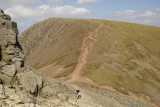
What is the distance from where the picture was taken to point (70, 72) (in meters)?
65.3

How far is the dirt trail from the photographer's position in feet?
201

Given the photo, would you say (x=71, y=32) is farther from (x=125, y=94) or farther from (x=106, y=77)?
(x=125, y=94)

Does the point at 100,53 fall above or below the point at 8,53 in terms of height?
below

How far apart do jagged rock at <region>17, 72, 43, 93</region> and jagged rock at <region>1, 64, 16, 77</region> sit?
137 centimetres

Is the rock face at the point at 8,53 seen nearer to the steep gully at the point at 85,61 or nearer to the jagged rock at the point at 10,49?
the jagged rock at the point at 10,49

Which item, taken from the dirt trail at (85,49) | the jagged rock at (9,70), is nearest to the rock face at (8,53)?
the jagged rock at (9,70)

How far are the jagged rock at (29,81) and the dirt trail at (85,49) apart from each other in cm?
2806

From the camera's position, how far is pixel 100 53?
8112 centimetres

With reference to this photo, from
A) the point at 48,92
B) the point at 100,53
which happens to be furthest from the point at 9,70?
the point at 100,53

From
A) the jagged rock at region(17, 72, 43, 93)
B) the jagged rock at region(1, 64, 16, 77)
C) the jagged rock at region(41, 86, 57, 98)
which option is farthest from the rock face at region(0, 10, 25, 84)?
the jagged rock at region(41, 86, 57, 98)

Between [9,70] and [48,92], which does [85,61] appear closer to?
[48,92]

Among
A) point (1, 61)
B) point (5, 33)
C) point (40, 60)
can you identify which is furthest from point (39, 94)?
point (40, 60)

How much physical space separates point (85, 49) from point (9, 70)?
2304 inches

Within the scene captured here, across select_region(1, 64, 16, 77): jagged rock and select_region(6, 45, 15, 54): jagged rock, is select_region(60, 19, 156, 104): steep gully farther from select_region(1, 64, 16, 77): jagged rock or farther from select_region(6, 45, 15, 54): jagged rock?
select_region(1, 64, 16, 77): jagged rock
